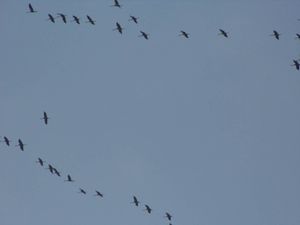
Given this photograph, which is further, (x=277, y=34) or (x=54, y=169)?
(x=54, y=169)

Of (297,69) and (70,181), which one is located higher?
(297,69)

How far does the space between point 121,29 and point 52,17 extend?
7730mm

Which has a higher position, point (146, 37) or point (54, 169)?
point (146, 37)

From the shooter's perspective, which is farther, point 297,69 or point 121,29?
point 121,29

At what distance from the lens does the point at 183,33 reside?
326ft

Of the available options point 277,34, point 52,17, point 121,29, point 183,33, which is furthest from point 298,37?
point 52,17

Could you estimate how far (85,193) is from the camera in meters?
109

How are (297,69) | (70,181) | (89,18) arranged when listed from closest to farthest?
(297,69) → (89,18) → (70,181)

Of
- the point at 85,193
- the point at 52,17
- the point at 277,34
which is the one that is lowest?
the point at 85,193

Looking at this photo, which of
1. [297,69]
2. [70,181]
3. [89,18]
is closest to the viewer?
[297,69]

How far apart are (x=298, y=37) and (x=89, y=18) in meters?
23.0

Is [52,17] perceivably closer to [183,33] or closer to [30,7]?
[30,7]

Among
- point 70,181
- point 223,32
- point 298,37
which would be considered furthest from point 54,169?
point 298,37

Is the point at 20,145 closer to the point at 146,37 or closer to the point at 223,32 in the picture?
the point at 146,37
